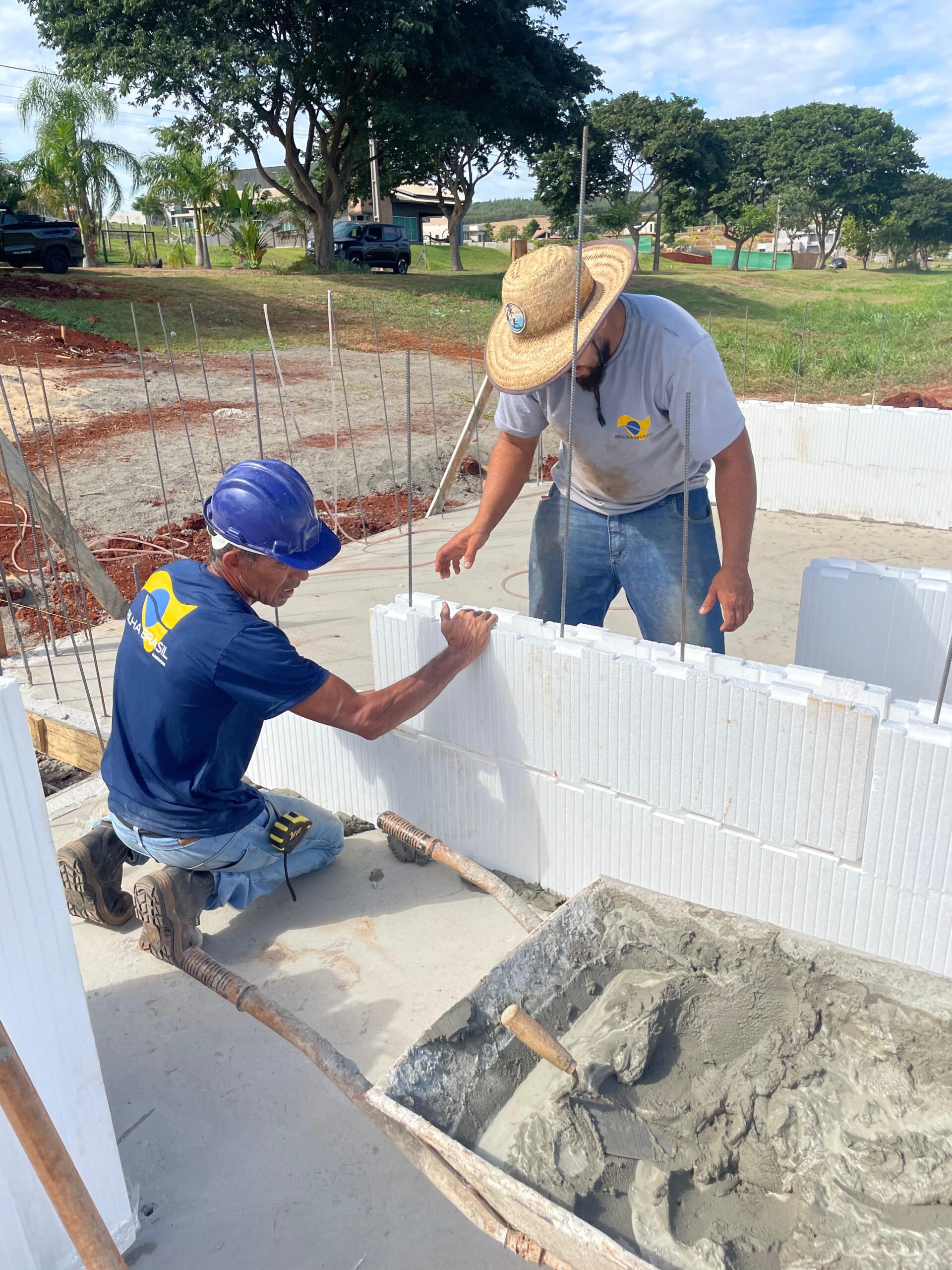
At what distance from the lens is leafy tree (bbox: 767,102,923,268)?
4950 cm

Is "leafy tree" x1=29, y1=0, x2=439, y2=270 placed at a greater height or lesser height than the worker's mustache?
greater

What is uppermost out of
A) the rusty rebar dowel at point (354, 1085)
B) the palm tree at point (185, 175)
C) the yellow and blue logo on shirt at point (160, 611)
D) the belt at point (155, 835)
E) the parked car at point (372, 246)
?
the palm tree at point (185, 175)

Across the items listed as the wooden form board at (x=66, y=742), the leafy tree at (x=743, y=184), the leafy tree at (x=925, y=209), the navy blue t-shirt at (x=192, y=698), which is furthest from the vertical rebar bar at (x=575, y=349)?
the leafy tree at (x=925, y=209)

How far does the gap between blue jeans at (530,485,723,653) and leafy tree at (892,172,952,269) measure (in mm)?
57385

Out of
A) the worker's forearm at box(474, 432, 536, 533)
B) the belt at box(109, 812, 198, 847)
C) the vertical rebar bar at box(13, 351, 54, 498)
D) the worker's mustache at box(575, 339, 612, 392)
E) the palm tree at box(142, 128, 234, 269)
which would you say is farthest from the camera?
the palm tree at box(142, 128, 234, 269)

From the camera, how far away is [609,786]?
2.63m

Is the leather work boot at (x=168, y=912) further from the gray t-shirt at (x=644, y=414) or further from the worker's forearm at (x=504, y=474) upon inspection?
the gray t-shirt at (x=644, y=414)

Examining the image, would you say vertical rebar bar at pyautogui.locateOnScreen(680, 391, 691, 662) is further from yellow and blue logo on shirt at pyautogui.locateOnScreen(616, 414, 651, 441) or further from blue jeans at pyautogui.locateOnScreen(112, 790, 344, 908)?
blue jeans at pyautogui.locateOnScreen(112, 790, 344, 908)

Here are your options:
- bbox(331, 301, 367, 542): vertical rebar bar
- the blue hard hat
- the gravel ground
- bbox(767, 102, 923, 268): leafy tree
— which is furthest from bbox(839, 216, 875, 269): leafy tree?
the blue hard hat

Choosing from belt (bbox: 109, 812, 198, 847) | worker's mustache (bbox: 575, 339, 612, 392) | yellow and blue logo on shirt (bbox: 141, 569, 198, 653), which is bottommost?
belt (bbox: 109, 812, 198, 847)

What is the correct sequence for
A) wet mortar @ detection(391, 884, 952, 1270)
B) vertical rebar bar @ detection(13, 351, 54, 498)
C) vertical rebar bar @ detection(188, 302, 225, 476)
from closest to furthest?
wet mortar @ detection(391, 884, 952, 1270), vertical rebar bar @ detection(13, 351, 54, 498), vertical rebar bar @ detection(188, 302, 225, 476)

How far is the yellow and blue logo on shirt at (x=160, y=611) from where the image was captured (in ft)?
7.79

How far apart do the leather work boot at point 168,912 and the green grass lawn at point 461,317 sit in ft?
25.5

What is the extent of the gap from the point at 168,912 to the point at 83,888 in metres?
0.36
